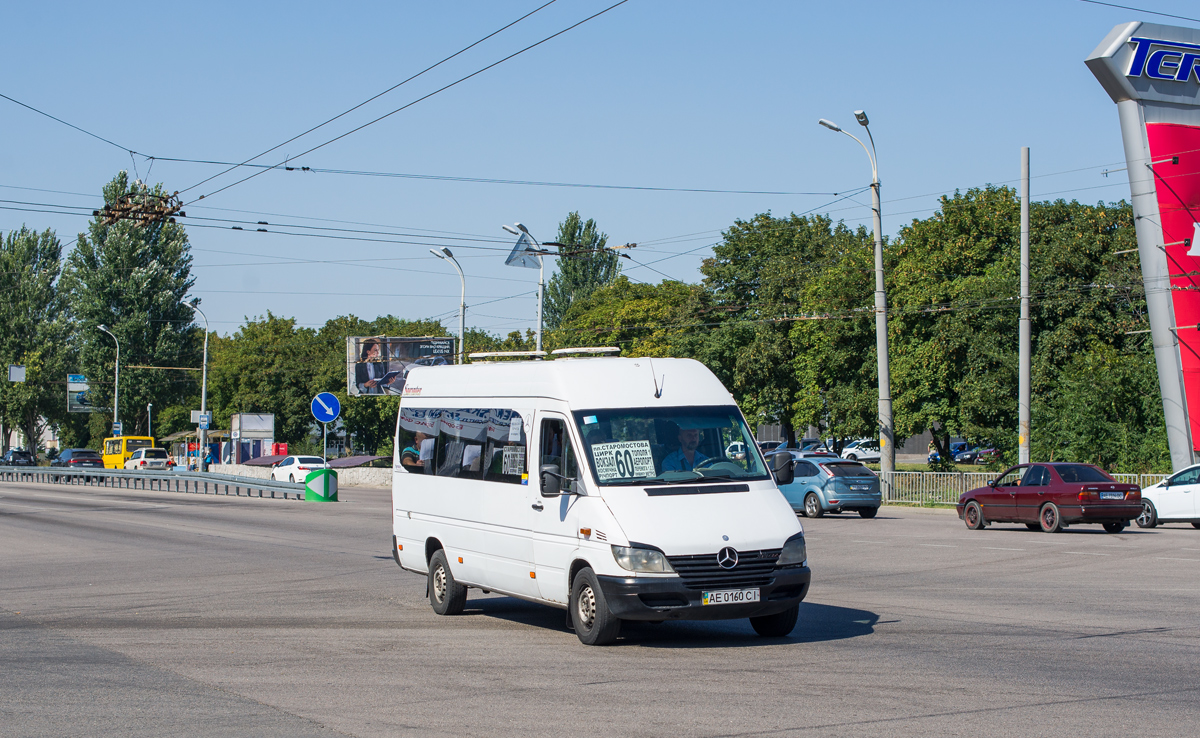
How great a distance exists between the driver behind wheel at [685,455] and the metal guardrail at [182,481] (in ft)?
96.6

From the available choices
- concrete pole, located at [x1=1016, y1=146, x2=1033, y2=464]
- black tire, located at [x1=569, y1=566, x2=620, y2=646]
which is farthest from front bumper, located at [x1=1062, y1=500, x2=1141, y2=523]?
black tire, located at [x1=569, y1=566, x2=620, y2=646]

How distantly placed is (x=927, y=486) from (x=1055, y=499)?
46.2ft

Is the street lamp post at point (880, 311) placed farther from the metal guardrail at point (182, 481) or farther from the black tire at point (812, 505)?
the metal guardrail at point (182, 481)

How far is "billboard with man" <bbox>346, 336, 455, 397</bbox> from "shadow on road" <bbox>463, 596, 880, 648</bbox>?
2189 inches

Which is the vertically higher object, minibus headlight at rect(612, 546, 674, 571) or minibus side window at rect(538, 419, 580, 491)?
minibus side window at rect(538, 419, 580, 491)

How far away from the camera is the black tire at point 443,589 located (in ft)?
39.8

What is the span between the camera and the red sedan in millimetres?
23922

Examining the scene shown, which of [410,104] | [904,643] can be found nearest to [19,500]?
[410,104]

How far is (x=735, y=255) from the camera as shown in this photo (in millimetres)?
68625

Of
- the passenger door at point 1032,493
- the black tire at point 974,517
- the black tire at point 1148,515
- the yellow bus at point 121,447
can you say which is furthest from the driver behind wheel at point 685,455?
the yellow bus at point 121,447

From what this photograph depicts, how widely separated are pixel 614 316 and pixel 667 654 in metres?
74.0

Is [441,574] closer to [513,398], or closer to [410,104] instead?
[513,398]

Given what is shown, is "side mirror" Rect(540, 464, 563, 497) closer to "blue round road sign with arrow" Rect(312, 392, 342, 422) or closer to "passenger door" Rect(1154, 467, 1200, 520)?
"blue round road sign with arrow" Rect(312, 392, 342, 422)

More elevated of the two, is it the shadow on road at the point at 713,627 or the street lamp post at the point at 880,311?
the street lamp post at the point at 880,311
